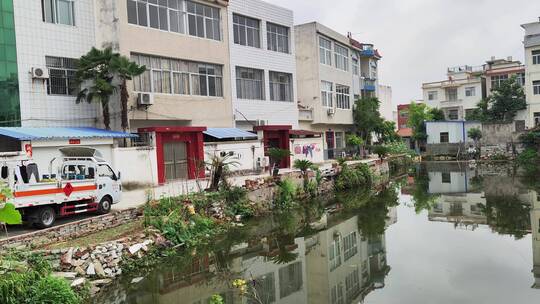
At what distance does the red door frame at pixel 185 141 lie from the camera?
19578 mm

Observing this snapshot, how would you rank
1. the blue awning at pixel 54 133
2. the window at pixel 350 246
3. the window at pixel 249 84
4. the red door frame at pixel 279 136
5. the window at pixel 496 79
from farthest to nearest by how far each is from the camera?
the window at pixel 496 79, the window at pixel 249 84, the red door frame at pixel 279 136, the blue awning at pixel 54 133, the window at pixel 350 246

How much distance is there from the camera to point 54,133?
16.3m

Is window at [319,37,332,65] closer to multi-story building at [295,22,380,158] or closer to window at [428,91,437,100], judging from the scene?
multi-story building at [295,22,380,158]

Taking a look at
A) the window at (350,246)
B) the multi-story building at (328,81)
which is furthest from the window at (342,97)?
the window at (350,246)

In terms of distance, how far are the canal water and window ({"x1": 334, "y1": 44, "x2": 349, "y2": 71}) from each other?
19.3 metres

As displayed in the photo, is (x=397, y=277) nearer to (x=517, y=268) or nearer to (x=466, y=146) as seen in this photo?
(x=517, y=268)

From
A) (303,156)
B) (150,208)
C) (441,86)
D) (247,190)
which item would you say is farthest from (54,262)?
(441,86)

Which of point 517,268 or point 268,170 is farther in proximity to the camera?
point 268,170

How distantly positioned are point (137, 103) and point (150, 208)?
7.84 meters

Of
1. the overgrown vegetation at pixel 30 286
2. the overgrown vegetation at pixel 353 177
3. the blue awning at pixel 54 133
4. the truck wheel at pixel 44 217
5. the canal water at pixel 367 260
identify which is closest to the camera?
the overgrown vegetation at pixel 30 286

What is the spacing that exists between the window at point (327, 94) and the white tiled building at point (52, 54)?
17892 mm

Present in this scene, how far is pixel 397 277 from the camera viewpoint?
10.5 metres

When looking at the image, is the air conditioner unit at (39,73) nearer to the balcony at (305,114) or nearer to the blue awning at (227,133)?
the blue awning at (227,133)

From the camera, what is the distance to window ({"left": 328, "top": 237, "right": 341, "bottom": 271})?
12.0 meters
